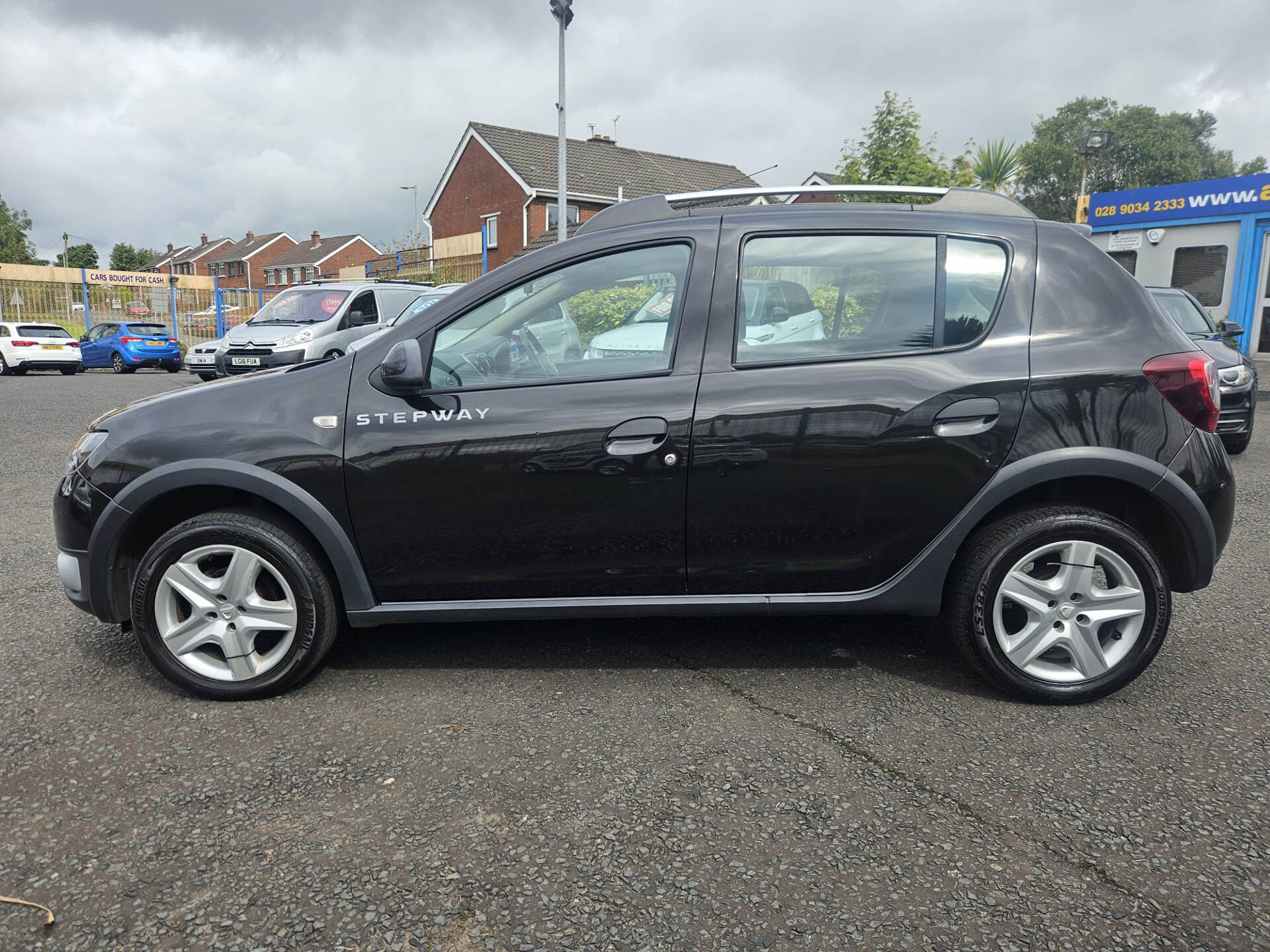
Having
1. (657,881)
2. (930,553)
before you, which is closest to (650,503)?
(930,553)

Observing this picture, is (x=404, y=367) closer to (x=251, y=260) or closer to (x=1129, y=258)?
(x=1129, y=258)

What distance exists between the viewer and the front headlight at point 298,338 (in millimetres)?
14523

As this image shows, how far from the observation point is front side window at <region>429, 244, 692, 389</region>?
10.7 ft

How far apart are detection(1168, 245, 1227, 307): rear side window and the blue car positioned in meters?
24.2

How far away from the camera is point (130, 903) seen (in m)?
2.21

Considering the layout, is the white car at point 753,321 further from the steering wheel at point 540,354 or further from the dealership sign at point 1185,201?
the dealership sign at point 1185,201

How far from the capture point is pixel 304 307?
1534 centimetres

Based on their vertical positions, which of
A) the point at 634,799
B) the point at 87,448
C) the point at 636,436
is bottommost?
the point at 634,799

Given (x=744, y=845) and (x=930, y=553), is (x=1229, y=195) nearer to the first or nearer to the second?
(x=930, y=553)

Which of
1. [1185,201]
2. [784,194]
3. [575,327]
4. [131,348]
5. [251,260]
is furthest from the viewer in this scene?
[251,260]

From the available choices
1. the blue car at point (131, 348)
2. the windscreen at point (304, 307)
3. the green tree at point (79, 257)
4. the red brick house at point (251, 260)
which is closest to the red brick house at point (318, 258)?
the red brick house at point (251, 260)

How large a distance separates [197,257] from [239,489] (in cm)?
9492

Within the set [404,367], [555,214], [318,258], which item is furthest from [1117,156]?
[404,367]

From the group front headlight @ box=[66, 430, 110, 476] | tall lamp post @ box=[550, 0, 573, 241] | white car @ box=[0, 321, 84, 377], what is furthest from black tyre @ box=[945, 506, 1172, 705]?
white car @ box=[0, 321, 84, 377]
